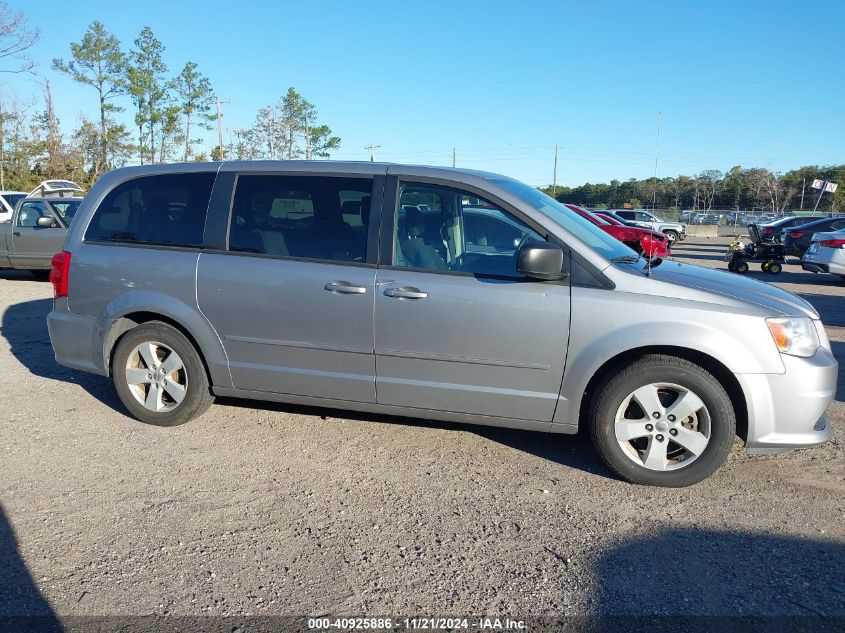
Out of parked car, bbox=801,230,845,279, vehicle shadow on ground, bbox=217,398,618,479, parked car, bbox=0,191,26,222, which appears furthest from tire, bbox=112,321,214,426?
parked car, bbox=801,230,845,279

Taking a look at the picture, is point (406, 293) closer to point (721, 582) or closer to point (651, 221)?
point (721, 582)

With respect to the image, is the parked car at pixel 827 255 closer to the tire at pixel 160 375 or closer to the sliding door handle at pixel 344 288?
the sliding door handle at pixel 344 288

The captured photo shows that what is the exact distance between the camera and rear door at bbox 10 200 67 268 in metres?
12.0

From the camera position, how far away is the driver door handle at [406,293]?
13.2 ft

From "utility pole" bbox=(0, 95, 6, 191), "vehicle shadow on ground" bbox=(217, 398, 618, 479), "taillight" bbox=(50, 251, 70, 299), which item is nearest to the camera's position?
"vehicle shadow on ground" bbox=(217, 398, 618, 479)

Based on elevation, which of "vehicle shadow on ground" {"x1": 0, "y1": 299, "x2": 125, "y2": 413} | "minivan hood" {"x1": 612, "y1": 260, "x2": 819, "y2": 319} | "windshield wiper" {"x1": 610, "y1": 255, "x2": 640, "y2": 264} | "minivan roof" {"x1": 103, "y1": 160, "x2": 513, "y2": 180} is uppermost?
"minivan roof" {"x1": 103, "y1": 160, "x2": 513, "y2": 180}

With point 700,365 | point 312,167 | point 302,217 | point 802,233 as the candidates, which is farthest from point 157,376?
point 802,233

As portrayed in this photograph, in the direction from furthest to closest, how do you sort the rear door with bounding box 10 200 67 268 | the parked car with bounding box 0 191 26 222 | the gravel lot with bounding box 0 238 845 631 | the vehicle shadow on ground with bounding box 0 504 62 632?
the parked car with bounding box 0 191 26 222 < the rear door with bounding box 10 200 67 268 < the gravel lot with bounding box 0 238 845 631 < the vehicle shadow on ground with bounding box 0 504 62 632

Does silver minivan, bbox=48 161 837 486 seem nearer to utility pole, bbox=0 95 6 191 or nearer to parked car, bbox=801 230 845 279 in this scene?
parked car, bbox=801 230 845 279

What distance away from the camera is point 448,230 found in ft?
14.0

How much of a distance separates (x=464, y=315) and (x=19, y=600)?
2.59 metres

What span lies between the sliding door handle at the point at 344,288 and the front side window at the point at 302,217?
178 mm

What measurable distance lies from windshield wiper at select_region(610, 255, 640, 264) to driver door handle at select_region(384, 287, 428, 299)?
46.5 inches

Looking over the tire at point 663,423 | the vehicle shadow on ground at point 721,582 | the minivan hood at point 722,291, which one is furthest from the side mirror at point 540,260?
the vehicle shadow on ground at point 721,582
